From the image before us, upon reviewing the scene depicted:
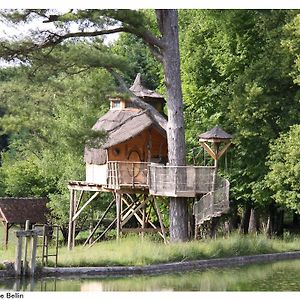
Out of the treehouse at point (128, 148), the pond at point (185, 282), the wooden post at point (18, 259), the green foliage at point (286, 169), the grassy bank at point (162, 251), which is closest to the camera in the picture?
the pond at point (185, 282)

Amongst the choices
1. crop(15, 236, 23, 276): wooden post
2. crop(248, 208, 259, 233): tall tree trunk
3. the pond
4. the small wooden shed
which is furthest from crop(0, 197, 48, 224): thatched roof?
crop(15, 236, 23, 276): wooden post

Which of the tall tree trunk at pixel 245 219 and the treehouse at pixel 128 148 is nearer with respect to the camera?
the treehouse at pixel 128 148

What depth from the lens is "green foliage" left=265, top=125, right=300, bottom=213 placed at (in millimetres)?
26547

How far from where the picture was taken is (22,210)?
111 ft

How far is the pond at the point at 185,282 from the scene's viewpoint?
17.7 meters

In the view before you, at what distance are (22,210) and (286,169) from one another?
39.0 ft

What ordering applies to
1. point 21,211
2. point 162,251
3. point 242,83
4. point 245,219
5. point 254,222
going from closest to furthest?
point 162,251 → point 242,83 → point 245,219 → point 254,222 → point 21,211

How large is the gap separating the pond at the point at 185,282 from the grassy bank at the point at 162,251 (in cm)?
113

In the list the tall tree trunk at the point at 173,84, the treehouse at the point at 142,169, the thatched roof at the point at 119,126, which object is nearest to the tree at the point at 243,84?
the treehouse at the point at 142,169

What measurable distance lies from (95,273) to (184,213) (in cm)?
648

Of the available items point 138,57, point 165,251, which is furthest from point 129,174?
point 138,57

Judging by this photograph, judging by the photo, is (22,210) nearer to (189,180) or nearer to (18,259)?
(189,180)

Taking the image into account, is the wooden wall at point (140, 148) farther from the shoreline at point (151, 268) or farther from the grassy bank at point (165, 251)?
the shoreline at point (151, 268)

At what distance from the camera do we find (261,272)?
68.8ft
